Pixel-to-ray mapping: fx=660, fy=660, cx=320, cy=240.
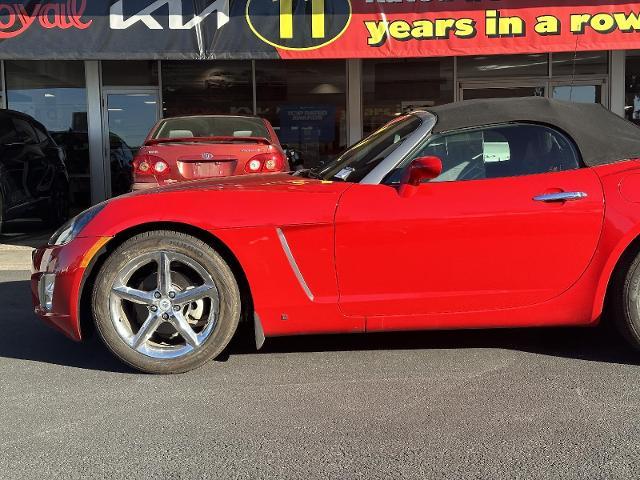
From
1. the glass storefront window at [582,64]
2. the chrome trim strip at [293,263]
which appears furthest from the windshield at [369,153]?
the glass storefront window at [582,64]

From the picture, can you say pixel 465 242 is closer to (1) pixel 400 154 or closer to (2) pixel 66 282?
(1) pixel 400 154

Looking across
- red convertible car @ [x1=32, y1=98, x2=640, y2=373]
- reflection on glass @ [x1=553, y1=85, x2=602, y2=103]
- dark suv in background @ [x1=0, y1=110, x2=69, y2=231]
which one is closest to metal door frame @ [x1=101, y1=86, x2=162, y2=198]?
dark suv in background @ [x1=0, y1=110, x2=69, y2=231]

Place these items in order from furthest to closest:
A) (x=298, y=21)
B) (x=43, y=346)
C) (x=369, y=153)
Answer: (x=298, y=21), (x=43, y=346), (x=369, y=153)

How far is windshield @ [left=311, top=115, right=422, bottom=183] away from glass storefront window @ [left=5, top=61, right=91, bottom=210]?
30.1ft

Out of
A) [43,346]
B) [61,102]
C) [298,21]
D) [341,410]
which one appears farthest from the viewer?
[61,102]

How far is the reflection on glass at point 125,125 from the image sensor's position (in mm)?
12219

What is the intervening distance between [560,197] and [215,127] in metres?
5.41

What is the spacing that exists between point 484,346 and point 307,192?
4.98ft

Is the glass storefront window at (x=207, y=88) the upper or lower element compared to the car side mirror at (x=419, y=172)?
upper

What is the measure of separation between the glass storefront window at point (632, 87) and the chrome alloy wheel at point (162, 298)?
10.8m

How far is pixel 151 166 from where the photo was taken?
6.80 metres

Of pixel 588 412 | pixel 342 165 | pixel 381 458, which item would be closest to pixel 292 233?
pixel 342 165

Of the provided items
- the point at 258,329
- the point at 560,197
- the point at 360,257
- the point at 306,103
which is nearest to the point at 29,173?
the point at 306,103

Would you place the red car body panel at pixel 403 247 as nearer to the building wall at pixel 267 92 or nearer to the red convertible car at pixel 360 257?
the red convertible car at pixel 360 257
